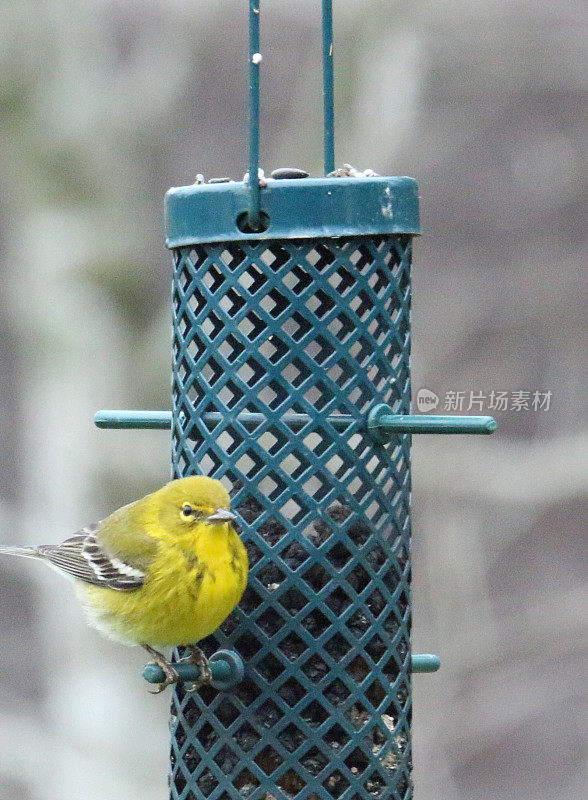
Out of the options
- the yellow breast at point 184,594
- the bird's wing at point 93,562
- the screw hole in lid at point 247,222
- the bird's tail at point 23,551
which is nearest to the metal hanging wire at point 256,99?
the screw hole in lid at point 247,222

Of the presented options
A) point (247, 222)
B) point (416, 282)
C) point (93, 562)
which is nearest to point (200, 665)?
point (93, 562)

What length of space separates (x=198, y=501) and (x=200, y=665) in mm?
515

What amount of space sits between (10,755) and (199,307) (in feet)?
24.4

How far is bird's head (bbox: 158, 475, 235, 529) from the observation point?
4.38 m

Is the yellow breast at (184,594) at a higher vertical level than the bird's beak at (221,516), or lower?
lower

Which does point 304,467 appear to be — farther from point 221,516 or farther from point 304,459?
point 221,516

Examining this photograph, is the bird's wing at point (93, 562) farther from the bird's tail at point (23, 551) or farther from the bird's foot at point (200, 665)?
the bird's foot at point (200, 665)

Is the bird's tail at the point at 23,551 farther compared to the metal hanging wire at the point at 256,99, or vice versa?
the bird's tail at the point at 23,551

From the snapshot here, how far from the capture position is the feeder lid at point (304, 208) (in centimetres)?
441

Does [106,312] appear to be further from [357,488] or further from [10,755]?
[357,488]

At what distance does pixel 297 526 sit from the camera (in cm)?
447

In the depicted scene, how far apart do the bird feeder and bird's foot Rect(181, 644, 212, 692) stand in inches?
1.2

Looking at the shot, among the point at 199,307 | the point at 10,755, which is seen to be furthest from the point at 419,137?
the point at 199,307

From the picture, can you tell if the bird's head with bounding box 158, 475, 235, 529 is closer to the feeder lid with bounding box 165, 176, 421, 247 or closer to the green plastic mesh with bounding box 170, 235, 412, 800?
the green plastic mesh with bounding box 170, 235, 412, 800
